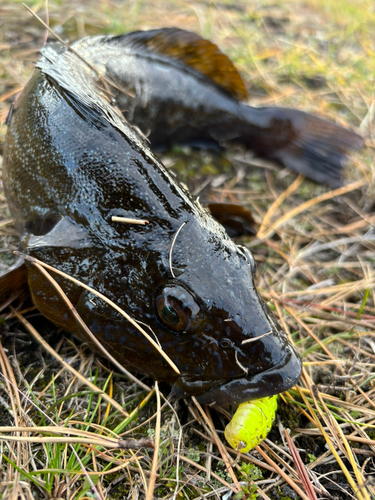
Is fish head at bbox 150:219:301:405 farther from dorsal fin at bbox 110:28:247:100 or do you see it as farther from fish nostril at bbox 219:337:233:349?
dorsal fin at bbox 110:28:247:100

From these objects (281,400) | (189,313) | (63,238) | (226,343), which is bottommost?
(281,400)

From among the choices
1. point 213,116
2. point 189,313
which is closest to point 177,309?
point 189,313

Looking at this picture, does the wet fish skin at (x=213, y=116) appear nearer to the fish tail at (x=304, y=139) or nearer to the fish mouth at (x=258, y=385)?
the fish tail at (x=304, y=139)

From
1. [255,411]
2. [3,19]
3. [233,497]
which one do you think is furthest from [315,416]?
[3,19]

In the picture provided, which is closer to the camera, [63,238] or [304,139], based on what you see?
[63,238]

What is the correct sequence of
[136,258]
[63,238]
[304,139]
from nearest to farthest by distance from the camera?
[136,258] < [63,238] < [304,139]

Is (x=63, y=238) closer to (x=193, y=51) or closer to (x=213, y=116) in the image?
(x=213, y=116)

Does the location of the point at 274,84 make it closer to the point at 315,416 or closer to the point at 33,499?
the point at 315,416
